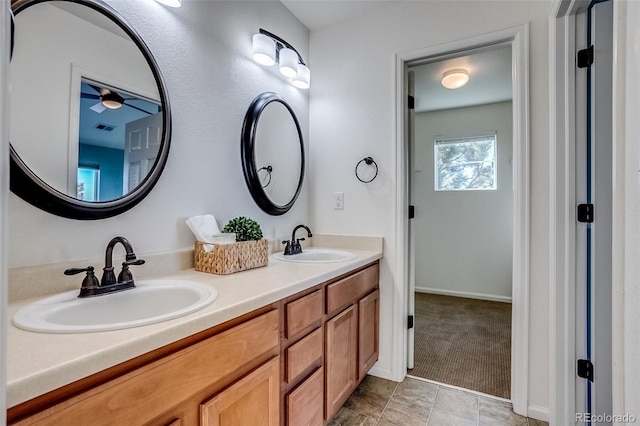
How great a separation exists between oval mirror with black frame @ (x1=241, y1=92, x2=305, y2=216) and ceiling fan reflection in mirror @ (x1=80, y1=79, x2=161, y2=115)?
0.60 metres

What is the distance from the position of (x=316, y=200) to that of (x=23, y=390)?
75.2 inches

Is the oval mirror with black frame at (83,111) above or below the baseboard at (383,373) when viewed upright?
above

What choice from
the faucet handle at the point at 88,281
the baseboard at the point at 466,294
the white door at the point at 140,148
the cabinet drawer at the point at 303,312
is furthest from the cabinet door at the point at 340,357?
the baseboard at the point at 466,294

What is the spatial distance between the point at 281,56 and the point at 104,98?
3.63 ft

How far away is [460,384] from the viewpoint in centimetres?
196

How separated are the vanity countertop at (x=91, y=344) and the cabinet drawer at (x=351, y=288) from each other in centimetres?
41

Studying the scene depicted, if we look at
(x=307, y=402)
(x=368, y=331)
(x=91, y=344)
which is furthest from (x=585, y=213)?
(x=91, y=344)

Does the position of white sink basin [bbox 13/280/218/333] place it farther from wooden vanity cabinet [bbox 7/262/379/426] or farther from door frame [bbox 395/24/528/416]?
door frame [bbox 395/24/528/416]

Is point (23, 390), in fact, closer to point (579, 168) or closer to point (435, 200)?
point (579, 168)

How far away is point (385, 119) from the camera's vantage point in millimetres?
2066

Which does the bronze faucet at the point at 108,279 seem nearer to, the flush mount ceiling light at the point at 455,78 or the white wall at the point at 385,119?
the white wall at the point at 385,119

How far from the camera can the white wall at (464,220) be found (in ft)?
12.1

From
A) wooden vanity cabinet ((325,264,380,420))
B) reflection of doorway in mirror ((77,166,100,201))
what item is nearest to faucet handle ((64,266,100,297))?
reflection of doorway in mirror ((77,166,100,201))

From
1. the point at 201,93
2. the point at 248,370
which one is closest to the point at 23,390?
the point at 248,370
